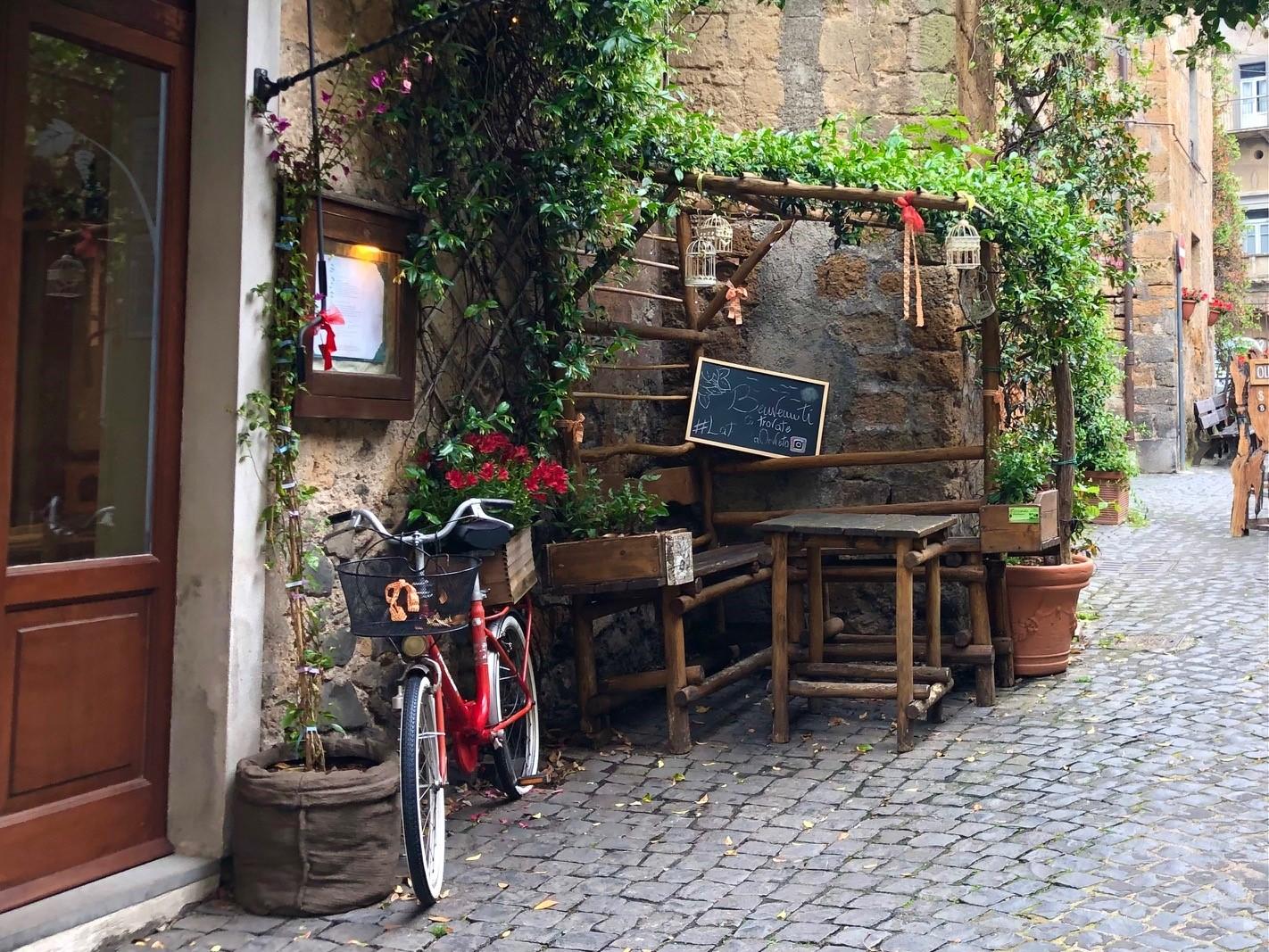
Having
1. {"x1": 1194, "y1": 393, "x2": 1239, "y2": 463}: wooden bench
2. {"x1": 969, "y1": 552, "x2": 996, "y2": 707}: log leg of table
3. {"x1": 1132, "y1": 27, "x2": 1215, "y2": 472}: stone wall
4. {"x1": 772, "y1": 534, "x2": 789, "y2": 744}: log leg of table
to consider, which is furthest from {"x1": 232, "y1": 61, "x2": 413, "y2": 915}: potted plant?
{"x1": 1194, "y1": 393, "x2": 1239, "y2": 463}: wooden bench

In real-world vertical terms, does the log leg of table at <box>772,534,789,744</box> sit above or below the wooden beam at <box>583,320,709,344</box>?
below

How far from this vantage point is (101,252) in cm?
364

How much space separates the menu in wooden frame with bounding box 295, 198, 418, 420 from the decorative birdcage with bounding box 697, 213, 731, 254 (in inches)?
60.3

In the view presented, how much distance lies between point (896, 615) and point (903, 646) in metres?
0.31

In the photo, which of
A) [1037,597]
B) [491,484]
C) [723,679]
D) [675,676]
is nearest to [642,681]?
[675,676]

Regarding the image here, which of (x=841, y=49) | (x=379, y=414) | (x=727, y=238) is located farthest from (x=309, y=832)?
(x=841, y=49)

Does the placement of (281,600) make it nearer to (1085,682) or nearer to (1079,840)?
(1079,840)

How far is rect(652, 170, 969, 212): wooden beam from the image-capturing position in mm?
5312

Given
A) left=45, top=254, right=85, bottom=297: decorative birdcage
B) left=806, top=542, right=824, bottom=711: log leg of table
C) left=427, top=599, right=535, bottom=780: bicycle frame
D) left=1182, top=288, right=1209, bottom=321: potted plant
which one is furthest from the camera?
left=1182, top=288, right=1209, bottom=321: potted plant

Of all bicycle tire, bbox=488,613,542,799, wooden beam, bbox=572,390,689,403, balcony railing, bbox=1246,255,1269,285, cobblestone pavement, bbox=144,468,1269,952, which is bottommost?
cobblestone pavement, bbox=144,468,1269,952

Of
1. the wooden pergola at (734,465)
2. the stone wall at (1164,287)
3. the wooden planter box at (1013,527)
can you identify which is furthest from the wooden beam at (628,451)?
the stone wall at (1164,287)

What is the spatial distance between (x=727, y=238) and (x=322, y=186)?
83.7 inches

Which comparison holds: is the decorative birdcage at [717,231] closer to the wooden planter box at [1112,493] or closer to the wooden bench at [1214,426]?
the wooden planter box at [1112,493]

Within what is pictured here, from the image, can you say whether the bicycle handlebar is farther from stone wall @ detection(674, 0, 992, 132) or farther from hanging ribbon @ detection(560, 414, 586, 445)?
stone wall @ detection(674, 0, 992, 132)
